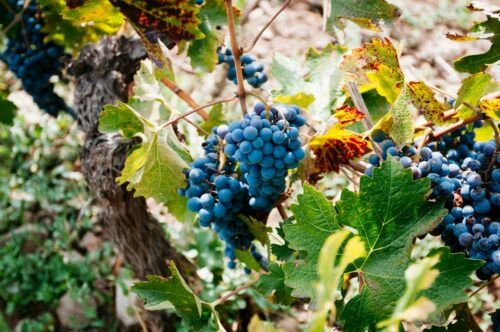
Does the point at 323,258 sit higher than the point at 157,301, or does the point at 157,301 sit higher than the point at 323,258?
the point at 323,258

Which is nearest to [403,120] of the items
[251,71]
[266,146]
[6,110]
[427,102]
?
[427,102]

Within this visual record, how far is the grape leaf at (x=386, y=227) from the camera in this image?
105cm

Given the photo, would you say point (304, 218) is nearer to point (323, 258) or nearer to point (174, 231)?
point (323, 258)

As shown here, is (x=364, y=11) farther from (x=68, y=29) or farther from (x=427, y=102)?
(x=68, y=29)

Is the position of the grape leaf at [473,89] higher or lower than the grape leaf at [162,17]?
lower

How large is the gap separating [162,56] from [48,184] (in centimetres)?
169

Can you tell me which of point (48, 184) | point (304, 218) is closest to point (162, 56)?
point (304, 218)

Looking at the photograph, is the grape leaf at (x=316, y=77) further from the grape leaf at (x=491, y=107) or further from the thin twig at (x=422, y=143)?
the grape leaf at (x=491, y=107)

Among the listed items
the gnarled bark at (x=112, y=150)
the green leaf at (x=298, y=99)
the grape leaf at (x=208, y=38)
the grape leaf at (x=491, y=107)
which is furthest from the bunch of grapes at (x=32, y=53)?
the grape leaf at (x=491, y=107)

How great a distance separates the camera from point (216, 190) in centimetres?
129

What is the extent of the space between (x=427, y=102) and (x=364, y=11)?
382 millimetres

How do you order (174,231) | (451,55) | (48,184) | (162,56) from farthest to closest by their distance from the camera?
(451,55)
(48,184)
(174,231)
(162,56)

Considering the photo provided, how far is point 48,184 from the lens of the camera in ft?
9.11

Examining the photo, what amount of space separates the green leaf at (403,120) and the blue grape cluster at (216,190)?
1.28 feet
